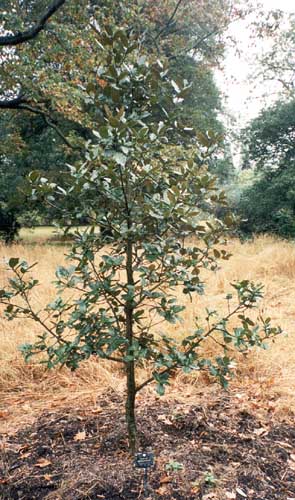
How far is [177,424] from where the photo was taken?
1972mm

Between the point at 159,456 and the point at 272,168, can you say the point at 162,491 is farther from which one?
the point at 272,168

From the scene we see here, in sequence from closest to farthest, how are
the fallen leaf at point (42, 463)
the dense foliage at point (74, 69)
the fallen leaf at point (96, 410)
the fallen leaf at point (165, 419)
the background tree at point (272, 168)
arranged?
1. the fallen leaf at point (42, 463)
2. the fallen leaf at point (165, 419)
3. the fallen leaf at point (96, 410)
4. the dense foliage at point (74, 69)
5. the background tree at point (272, 168)

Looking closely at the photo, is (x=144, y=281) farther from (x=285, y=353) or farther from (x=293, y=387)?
(x=285, y=353)

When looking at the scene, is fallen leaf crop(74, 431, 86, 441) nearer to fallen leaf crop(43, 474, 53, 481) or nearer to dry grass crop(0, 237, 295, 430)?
fallen leaf crop(43, 474, 53, 481)

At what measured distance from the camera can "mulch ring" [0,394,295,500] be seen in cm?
150

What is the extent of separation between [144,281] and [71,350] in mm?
478

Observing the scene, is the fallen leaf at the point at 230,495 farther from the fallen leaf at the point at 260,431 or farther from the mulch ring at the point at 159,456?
the fallen leaf at the point at 260,431

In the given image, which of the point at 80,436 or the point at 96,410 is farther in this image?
the point at 96,410

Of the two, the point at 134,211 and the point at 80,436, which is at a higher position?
the point at 134,211

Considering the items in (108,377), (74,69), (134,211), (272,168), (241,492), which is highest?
(74,69)

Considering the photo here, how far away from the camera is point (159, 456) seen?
1690 mm

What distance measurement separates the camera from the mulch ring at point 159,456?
1500 mm

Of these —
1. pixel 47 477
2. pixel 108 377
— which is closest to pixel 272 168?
pixel 108 377

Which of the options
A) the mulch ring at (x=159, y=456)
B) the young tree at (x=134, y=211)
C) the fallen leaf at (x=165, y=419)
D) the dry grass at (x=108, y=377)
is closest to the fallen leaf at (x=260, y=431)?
the mulch ring at (x=159, y=456)
